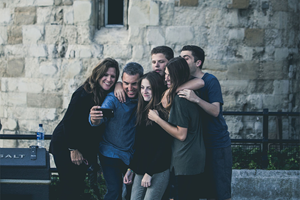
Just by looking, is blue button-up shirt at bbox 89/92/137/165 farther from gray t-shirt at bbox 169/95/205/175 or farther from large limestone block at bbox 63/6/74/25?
large limestone block at bbox 63/6/74/25

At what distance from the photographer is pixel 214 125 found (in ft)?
9.98

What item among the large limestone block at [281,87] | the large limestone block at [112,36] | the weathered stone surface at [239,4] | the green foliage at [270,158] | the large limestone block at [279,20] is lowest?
the green foliage at [270,158]

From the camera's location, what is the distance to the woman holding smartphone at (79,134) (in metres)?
3.04

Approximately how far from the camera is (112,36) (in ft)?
18.7

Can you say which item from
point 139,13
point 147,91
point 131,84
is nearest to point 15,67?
point 139,13

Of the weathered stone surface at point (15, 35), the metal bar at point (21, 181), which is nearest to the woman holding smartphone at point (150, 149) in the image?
the metal bar at point (21, 181)

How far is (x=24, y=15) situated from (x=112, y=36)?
1.63 meters

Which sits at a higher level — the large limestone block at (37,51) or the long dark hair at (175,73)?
the large limestone block at (37,51)

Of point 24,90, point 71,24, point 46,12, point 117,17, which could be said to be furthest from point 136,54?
point 24,90

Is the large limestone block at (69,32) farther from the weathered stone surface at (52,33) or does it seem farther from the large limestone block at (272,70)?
the large limestone block at (272,70)

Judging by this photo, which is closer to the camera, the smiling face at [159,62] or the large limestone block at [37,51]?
the smiling face at [159,62]

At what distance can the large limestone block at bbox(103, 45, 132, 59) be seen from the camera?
560 centimetres

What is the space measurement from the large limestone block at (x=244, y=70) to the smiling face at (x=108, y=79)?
297 cm

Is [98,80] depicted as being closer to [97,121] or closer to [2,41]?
[97,121]
